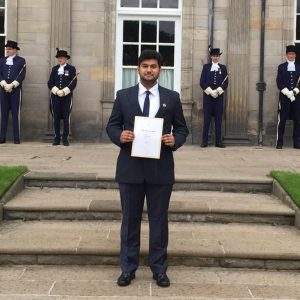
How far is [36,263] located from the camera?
4.88m

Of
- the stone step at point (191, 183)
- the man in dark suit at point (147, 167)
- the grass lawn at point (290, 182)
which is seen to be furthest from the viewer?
the stone step at point (191, 183)

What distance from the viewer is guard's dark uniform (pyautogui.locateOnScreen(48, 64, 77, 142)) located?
35.9 ft

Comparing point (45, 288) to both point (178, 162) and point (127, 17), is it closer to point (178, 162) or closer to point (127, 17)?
point (178, 162)

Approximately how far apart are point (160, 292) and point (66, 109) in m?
7.33

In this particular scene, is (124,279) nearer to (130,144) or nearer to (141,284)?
(141,284)

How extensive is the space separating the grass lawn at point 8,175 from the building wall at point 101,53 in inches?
179

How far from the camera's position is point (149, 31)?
11828 mm

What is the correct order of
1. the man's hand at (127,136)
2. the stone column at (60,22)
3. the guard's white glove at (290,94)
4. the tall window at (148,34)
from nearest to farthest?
1. the man's hand at (127,136)
2. the guard's white glove at (290,94)
3. the stone column at (60,22)
4. the tall window at (148,34)

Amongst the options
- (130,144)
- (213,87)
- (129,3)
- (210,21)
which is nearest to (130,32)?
(129,3)

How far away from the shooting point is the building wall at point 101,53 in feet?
37.4

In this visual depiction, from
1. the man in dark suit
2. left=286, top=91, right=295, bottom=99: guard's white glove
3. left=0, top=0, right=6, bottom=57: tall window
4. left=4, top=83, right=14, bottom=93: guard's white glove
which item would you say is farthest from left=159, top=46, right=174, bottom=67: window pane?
the man in dark suit

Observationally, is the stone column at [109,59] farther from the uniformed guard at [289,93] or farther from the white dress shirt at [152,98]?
the white dress shirt at [152,98]

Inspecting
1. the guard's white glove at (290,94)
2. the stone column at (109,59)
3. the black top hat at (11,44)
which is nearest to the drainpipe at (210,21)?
the guard's white glove at (290,94)

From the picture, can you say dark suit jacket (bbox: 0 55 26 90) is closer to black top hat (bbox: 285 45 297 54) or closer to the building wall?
the building wall
